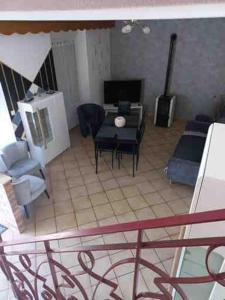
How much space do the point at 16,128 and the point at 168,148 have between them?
3181mm

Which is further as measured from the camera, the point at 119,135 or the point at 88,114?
the point at 88,114

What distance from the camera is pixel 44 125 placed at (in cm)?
448

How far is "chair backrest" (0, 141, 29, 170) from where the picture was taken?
380cm

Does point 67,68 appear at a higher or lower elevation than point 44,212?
higher

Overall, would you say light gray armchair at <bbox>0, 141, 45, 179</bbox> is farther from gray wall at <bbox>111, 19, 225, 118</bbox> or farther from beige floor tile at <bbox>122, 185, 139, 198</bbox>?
gray wall at <bbox>111, 19, 225, 118</bbox>

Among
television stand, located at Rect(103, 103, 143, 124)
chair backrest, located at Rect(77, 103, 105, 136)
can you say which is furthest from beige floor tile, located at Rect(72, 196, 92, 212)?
television stand, located at Rect(103, 103, 143, 124)

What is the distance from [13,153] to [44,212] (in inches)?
47.0

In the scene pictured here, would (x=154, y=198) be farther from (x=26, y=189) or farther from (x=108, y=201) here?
(x=26, y=189)

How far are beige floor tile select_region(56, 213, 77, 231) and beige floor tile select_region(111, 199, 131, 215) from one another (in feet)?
2.14

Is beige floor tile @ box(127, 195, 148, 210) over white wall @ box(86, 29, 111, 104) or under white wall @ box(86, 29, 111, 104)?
under

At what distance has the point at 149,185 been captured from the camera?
4035 mm

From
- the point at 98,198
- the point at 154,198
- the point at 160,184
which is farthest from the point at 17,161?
the point at 160,184

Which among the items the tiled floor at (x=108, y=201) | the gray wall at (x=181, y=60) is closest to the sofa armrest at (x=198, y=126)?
the tiled floor at (x=108, y=201)

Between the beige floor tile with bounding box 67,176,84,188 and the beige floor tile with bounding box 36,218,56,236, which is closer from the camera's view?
A: the beige floor tile with bounding box 36,218,56,236
